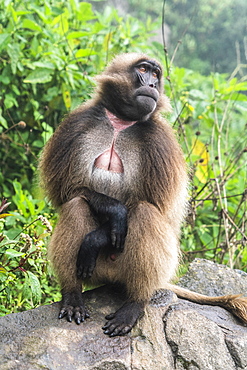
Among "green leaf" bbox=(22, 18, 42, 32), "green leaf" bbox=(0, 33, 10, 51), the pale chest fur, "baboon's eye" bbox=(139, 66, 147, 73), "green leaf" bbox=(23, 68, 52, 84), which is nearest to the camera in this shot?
the pale chest fur

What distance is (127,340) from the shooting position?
3461mm

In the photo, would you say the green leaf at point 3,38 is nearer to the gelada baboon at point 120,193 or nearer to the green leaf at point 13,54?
the green leaf at point 13,54

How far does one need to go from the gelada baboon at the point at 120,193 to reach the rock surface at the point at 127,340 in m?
0.12

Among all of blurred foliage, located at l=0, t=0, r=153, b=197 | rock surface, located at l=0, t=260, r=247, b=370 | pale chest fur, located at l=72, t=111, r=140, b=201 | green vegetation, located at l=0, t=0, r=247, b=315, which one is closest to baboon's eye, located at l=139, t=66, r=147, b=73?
pale chest fur, located at l=72, t=111, r=140, b=201

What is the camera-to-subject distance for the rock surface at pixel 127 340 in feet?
10.3

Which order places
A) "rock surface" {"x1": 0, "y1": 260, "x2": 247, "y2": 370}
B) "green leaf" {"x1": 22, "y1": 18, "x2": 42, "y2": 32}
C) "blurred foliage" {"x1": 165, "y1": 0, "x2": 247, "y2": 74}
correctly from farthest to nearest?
"blurred foliage" {"x1": 165, "y1": 0, "x2": 247, "y2": 74} → "green leaf" {"x1": 22, "y1": 18, "x2": 42, "y2": 32} → "rock surface" {"x1": 0, "y1": 260, "x2": 247, "y2": 370}

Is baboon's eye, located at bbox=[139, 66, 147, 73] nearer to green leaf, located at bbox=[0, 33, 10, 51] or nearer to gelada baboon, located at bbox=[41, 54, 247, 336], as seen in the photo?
gelada baboon, located at bbox=[41, 54, 247, 336]

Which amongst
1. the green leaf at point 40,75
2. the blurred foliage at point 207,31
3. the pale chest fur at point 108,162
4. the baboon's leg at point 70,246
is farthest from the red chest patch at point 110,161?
the blurred foliage at point 207,31

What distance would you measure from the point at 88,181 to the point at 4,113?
2861 mm

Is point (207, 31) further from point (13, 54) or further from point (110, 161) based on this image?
point (110, 161)

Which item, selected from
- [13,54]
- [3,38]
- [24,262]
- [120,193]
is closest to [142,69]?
[120,193]

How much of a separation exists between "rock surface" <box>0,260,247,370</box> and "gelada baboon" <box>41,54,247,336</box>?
12 cm

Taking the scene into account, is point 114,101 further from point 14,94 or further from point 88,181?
point 14,94

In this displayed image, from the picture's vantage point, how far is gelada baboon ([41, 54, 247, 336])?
12.2ft
